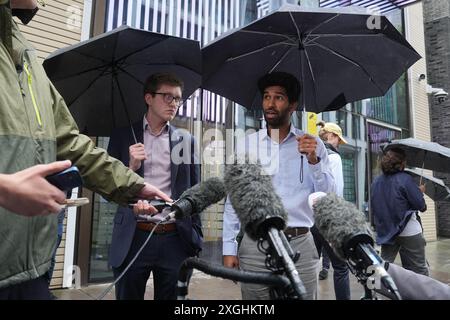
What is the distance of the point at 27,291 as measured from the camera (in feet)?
4.97

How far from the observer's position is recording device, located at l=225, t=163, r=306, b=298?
3.82 feet

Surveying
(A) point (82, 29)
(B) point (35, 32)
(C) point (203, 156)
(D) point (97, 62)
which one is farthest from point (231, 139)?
(D) point (97, 62)

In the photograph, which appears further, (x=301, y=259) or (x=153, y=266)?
(x=153, y=266)

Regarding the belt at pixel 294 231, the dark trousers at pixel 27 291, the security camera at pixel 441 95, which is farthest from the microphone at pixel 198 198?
the security camera at pixel 441 95

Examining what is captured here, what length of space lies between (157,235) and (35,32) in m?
3.86

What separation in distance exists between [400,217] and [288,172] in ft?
9.44

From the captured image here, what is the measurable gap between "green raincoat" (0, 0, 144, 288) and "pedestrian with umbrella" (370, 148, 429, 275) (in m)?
3.96

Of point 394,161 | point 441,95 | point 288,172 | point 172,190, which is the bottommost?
point 172,190

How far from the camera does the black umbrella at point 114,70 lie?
2.79 m

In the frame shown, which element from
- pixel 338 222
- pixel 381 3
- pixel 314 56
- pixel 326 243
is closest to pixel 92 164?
pixel 338 222

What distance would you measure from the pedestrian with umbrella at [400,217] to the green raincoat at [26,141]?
3.96 m

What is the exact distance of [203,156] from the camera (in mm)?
6613

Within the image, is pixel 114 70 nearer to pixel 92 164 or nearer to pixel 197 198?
pixel 92 164
